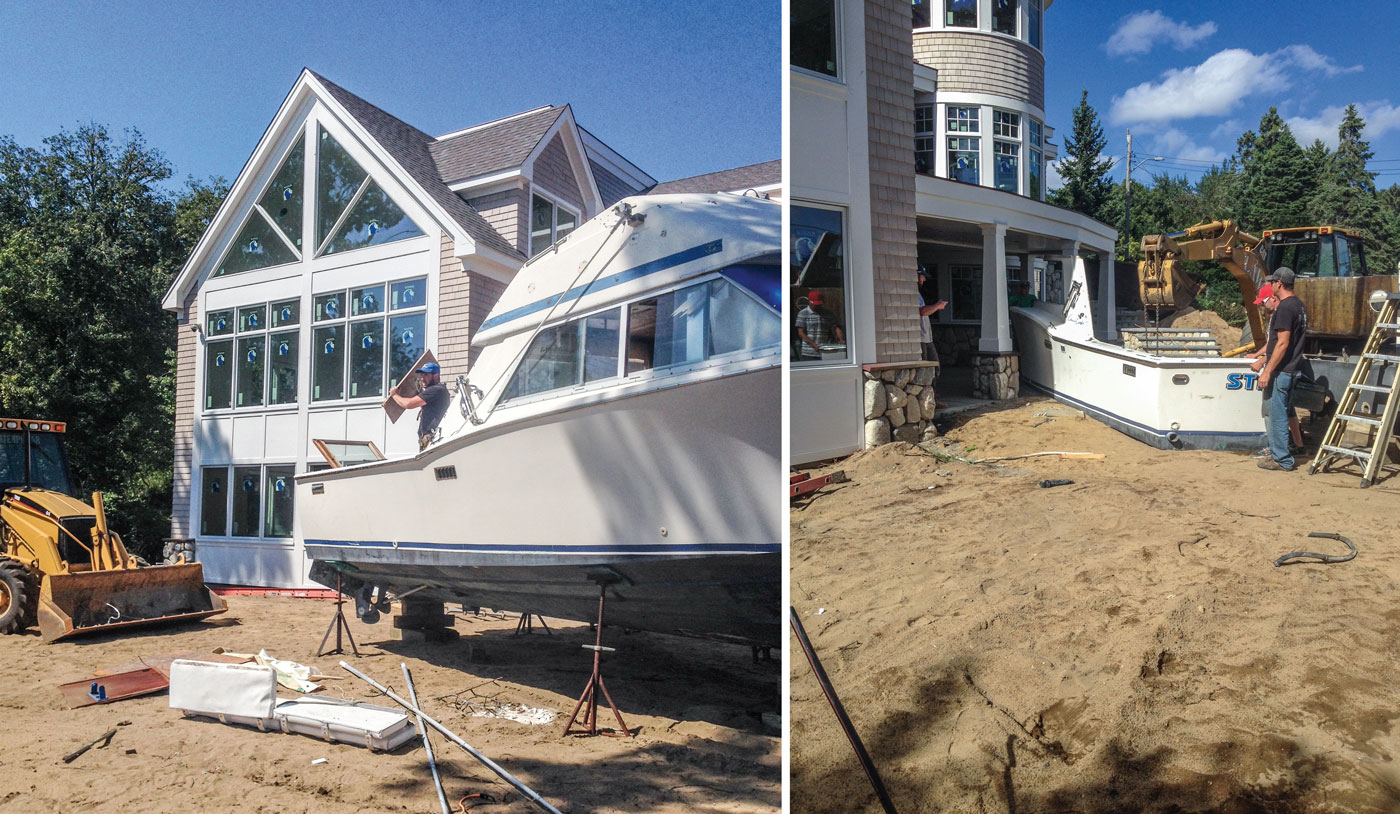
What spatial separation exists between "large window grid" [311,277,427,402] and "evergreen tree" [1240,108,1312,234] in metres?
3.95

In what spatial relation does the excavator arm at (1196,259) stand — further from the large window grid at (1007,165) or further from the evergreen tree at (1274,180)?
the large window grid at (1007,165)

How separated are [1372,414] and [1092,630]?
667 millimetres

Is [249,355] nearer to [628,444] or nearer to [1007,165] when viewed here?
[628,444]

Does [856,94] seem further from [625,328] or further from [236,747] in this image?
[236,747]

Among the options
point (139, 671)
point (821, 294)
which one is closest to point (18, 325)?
point (139, 671)

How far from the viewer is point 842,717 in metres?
1.68

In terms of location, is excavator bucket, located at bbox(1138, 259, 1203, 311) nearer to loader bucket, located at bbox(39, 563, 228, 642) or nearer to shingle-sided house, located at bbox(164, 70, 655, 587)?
shingle-sided house, located at bbox(164, 70, 655, 587)

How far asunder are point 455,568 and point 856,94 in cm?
273

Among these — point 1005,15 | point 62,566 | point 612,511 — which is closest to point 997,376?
point 1005,15

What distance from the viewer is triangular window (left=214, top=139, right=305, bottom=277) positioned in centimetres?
469

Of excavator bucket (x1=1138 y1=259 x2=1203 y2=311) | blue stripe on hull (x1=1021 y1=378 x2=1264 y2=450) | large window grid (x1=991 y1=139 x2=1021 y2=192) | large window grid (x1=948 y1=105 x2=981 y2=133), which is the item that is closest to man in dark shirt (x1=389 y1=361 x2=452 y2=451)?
large window grid (x1=948 y1=105 x2=981 y2=133)

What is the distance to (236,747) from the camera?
9.25ft

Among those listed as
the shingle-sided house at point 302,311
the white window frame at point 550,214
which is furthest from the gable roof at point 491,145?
the shingle-sided house at point 302,311

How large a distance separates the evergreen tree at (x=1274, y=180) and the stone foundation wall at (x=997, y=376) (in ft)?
1.86
